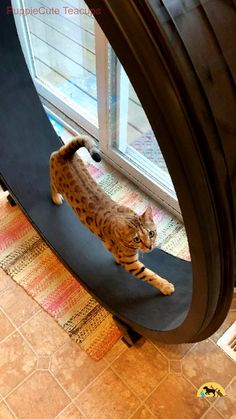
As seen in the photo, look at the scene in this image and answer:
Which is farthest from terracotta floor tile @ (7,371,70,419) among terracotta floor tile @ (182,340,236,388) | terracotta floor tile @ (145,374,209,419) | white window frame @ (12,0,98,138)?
white window frame @ (12,0,98,138)

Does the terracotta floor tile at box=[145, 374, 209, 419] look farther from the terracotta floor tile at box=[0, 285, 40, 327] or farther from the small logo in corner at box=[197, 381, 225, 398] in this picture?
the terracotta floor tile at box=[0, 285, 40, 327]

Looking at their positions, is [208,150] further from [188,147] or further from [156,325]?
[156,325]

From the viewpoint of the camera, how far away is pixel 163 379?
119 centimetres

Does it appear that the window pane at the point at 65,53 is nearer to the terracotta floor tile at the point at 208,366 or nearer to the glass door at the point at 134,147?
the glass door at the point at 134,147

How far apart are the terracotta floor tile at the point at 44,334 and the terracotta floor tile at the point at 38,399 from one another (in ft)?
0.25

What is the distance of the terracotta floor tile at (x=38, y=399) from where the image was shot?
1159 mm

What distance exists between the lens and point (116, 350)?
123cm

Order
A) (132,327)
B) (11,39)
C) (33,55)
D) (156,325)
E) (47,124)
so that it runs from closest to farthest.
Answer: (156,325)
(132,327)
(11,39)
(47,124)
(33,55)

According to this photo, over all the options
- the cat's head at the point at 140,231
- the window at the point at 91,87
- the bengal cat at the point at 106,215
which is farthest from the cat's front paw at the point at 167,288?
the window at the point at 91,87

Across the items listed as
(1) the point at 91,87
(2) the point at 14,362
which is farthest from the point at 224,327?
(1) the point at 91,87

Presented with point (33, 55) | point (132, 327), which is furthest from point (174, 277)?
point (33, 55)

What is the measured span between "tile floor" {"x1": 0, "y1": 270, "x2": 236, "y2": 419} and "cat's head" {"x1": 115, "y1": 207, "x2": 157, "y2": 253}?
37 cm

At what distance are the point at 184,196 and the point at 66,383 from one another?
83 cm

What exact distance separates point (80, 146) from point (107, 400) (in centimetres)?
65
